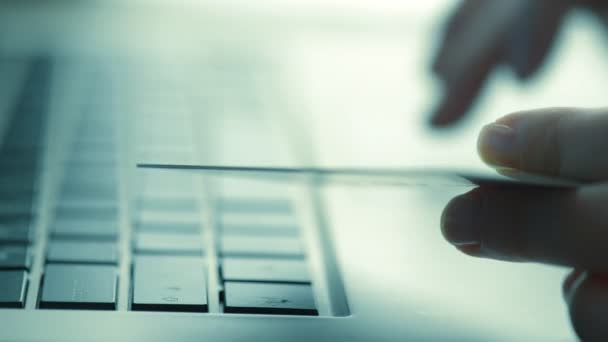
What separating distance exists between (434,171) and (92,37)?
620 mm

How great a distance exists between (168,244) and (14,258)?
8 centimetres

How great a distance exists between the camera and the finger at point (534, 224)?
33cm

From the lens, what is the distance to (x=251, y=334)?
29 centimetres

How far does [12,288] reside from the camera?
0.99 feet

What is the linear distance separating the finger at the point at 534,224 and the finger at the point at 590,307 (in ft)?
0.04

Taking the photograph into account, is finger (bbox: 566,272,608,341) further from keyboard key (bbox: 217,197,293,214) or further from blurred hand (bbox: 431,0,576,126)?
blurred hand (bbox: 431,0,576,126)

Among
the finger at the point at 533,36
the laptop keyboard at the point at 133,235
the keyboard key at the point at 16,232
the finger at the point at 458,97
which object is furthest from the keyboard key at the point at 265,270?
the finger at the point at 533,36

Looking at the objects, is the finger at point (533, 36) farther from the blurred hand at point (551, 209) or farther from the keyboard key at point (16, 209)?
the keyboard key at point (16, 209)

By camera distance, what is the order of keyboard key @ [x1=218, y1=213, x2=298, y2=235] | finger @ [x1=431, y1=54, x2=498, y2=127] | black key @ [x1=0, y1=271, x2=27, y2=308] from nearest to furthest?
black key @ [x1=0, y1=271, x2=27, y2=308] → keyboard key @ [x1=218, y1=213, x2=298, y2=235] → finger @ [x1=431, y1=54, x2=498, y2=127]

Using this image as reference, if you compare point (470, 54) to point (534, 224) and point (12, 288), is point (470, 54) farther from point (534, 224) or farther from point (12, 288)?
point (12, 288)

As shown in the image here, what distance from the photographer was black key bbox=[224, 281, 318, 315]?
31 centimetres

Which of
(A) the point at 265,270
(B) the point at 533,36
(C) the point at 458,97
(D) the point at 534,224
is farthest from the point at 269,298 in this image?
(B) the point at 533,36

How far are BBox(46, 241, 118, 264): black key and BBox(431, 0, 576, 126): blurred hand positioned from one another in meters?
0.40

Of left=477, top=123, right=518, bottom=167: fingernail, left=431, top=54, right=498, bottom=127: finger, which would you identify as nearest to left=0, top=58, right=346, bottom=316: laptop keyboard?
left=477, top=123, right=518, bottom=167: fingernail
